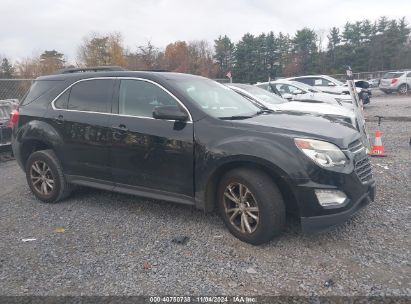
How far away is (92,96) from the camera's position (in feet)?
15.4

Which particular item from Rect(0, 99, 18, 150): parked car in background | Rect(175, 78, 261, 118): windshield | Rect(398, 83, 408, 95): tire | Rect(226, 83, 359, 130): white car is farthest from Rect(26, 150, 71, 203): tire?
Rect(398, 83, 408, 95): tire

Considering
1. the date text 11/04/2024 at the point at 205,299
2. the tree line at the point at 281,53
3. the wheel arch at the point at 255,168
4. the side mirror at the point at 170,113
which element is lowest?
the date text 11/04/2024 at the point at 205,299

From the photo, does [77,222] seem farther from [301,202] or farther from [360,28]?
[360,28]

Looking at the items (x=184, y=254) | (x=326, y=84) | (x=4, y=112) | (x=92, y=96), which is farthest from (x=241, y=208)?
(x=326, y=84)

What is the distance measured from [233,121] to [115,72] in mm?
1833

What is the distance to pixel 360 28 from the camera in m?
60.6

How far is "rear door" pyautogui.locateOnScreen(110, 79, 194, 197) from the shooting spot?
3918 mm

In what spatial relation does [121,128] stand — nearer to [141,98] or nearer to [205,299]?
[141,98]

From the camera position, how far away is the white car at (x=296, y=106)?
6854 mm

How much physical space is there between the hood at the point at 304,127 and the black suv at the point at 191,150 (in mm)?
11

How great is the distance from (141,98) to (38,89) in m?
1.94

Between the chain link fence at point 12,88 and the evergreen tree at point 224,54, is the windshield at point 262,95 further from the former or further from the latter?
the evergreen tree at point 224,54

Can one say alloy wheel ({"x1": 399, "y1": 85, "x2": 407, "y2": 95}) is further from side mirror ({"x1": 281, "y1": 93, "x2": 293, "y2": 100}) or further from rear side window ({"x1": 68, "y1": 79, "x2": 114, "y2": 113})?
rear side window ({"x1": 68, "y1": 79, "x2": 114, "y2": 113})

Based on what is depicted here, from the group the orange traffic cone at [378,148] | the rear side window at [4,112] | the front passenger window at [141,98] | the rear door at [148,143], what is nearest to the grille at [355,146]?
the rear door at [148,143]
